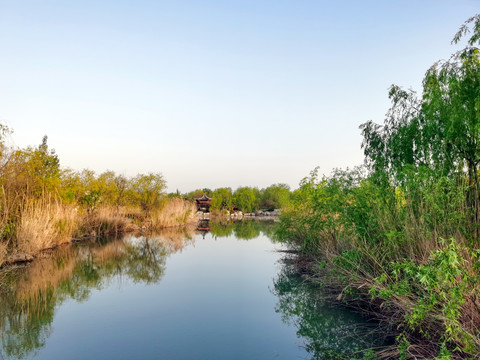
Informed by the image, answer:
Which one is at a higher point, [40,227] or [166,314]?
[40,227]

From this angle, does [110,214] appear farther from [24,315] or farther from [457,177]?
[457,177]

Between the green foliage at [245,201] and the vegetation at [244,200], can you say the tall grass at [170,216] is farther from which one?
the green foliage at [245,201]

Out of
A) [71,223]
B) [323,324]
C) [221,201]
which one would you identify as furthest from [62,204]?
[221,201]

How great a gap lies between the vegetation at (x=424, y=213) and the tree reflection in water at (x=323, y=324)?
1.71ft

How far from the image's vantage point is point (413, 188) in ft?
21.2

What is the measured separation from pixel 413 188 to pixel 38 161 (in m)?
16.5

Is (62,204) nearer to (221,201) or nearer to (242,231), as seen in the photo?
(242,231)

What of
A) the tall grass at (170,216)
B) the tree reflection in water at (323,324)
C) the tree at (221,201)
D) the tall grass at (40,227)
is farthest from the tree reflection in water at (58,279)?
the tree at (221,201)

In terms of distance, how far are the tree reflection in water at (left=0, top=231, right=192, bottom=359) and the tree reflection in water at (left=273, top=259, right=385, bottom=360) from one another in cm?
502

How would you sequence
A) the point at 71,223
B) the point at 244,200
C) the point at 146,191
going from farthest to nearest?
the point at 244,200 → the point at 146,191 → the point at 71,223

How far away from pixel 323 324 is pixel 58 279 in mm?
8574

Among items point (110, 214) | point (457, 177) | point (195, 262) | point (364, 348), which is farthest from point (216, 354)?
point (110, 214)

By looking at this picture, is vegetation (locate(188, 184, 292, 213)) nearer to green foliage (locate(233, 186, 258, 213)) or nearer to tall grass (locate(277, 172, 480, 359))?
green foliage (locate(233, 186, 258, 213))

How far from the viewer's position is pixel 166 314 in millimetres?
7828
